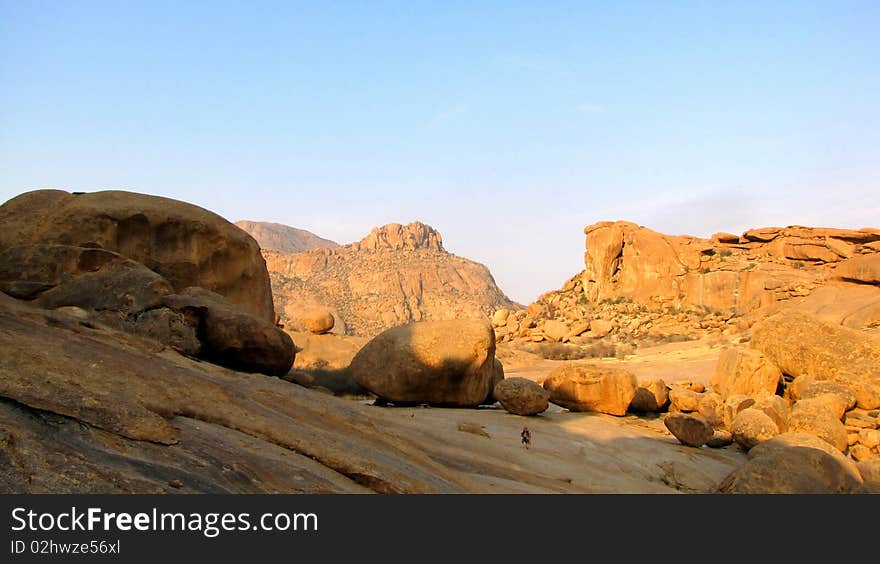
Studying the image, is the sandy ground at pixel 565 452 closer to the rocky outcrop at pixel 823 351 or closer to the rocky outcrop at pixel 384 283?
the rocky outcrop at pixel 823 351

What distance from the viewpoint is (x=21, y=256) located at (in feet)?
36.2

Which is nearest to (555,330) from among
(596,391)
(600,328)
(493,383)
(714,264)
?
(600,328)

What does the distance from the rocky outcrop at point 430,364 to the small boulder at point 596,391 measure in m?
2.29

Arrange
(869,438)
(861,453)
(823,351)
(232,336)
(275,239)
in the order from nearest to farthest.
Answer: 1. (232,336)
2. (861,453)
3. (869,438)
4. (823,351)
5. (275,239)

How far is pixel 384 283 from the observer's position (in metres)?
83.5

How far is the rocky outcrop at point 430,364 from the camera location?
15047 mm

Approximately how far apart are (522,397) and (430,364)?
→ 216cm

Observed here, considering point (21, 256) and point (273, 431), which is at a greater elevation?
point (21, 256)

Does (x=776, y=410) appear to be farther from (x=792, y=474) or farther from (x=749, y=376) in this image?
(x=792, y=474)

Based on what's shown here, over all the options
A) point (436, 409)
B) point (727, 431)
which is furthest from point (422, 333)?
point (727, 431)

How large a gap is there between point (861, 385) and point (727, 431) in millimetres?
4028

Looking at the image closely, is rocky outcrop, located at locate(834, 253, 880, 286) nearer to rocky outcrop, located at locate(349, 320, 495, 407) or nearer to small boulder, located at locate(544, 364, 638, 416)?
small boulder, located at locate(544, 364, 638, 416)

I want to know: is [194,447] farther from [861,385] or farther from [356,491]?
[861,385]

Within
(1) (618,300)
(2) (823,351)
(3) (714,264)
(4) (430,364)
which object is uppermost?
(3) (714,264)
